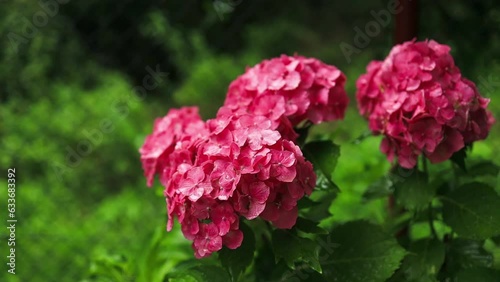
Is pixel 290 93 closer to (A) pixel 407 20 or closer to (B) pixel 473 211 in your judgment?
(B) pixel 473 211

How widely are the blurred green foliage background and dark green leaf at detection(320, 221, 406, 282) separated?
39 centimetres

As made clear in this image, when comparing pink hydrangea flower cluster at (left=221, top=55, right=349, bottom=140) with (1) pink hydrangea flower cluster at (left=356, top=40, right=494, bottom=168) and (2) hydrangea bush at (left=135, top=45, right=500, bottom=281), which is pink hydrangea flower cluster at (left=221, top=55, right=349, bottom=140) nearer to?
(2) hydrangea bush at (left=135, top=45, right=500, bottom=281)

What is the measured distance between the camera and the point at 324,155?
1.53 metres

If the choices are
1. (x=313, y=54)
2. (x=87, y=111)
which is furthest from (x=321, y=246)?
(x=313, y=54)

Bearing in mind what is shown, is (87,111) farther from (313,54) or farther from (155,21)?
(313,54)

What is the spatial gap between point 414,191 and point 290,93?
0.37 m

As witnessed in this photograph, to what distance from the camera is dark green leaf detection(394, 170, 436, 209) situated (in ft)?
5.19

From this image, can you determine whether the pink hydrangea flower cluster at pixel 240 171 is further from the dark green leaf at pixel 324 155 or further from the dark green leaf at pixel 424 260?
the dark green leaf at pixel 424 260

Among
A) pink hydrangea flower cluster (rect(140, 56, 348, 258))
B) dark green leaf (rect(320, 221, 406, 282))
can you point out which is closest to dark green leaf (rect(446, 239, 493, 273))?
dark green leaf (rect(320, 221, 406, 282))

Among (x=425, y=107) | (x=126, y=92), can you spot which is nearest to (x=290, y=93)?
(x=425, y=107)

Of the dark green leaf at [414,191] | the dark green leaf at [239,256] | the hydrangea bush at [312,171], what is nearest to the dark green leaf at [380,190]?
the hydrangea bush at [312,171]

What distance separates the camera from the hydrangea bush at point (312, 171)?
1293 millimetres

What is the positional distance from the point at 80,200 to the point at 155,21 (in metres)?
1.27

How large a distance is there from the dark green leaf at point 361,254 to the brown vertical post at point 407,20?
0.80 meters
